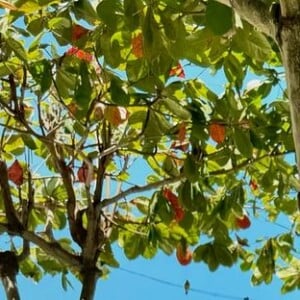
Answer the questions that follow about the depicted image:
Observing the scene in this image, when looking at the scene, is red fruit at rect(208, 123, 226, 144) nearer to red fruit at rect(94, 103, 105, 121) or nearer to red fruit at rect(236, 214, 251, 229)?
red fruit at rect(94, 103, 105, 121)

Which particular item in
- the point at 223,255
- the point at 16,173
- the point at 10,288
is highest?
the point at 16,173

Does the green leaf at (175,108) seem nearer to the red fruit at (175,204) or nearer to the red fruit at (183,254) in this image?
the red fruit at (175,204)

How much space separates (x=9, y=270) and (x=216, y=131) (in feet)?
1.41

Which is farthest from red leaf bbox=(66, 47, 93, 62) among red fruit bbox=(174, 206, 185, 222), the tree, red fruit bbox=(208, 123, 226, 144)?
red fruit bbox=(174, 206, 185, 222)

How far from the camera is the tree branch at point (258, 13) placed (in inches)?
17.7

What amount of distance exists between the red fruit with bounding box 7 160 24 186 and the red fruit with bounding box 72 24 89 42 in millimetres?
366

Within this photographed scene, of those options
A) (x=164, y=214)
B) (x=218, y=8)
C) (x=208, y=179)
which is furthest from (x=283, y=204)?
(x=218, y=8)

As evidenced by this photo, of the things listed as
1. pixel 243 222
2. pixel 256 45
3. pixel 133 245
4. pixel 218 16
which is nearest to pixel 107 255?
pixel 133 245

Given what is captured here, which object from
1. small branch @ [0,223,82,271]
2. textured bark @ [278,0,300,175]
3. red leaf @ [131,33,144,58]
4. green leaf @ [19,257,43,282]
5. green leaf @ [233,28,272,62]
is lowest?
textured bark @ [278,0,300,175]

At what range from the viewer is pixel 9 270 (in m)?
1.15

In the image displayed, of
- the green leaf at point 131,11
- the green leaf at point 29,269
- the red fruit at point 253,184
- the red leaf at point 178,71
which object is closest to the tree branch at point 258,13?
the green leaf at point 131,11

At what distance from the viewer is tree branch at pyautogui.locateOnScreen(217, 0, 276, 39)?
0.45m

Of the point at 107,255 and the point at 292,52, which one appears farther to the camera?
the point at 107,255

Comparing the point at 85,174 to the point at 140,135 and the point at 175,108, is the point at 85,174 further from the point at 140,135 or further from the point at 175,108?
the point at 175,108
